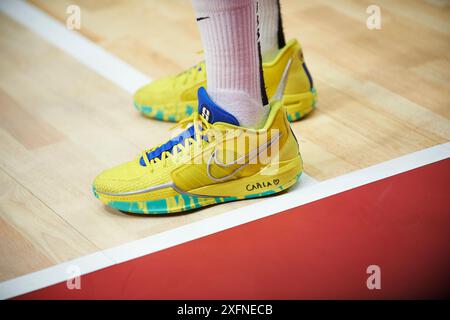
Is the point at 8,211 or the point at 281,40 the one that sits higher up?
the point at 281,40

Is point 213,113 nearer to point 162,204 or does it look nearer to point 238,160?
point 238,160

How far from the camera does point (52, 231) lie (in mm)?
1552

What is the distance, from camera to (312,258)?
4.64 ft

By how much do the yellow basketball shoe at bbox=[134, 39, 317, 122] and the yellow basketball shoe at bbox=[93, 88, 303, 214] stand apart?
298 mm

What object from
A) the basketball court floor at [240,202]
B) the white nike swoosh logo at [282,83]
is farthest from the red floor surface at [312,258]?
the white nike swoosh logo at [282,83]

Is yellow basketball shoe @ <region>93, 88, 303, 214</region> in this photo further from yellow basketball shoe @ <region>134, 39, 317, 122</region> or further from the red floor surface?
yellow basketball shoe @ <region>134, 39, 317, 122</region>

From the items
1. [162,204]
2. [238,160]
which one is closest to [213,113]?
[238,160]

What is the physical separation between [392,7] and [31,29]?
1257mm

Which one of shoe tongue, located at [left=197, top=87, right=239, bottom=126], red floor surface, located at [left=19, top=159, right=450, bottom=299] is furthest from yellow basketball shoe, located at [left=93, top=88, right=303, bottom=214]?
red floor surface, located at [left=19, top=159, right=450, bottom=299]

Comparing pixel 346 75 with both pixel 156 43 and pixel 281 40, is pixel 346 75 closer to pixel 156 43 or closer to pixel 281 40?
pixel 281 40

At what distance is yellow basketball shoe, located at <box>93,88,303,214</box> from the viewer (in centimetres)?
155

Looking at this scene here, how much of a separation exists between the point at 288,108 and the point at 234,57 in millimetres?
443

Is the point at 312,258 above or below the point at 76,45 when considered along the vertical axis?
below
